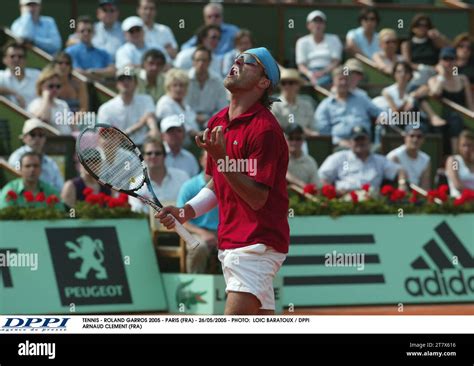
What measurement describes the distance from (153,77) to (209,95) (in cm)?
59

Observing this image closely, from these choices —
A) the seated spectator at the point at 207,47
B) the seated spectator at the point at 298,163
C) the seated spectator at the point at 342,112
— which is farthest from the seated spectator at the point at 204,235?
the seated spectator at the point at 207,47

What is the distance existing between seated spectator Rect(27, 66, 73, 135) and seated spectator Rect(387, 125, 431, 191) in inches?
127

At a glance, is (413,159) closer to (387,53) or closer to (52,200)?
(387,53)

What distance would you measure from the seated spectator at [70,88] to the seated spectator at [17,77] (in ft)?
0.95

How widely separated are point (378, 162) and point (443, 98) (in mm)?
2297

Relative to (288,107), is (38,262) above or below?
below

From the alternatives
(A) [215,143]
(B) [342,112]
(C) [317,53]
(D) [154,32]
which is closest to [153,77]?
(D) [154,32]

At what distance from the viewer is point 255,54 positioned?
21.7 ft

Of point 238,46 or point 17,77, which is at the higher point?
A: point 238,46

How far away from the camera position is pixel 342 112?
13156 millimetres

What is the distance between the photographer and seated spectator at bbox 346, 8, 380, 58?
14.8 meters

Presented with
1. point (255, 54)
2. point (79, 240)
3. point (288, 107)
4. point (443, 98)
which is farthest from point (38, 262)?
point (443, 98)
